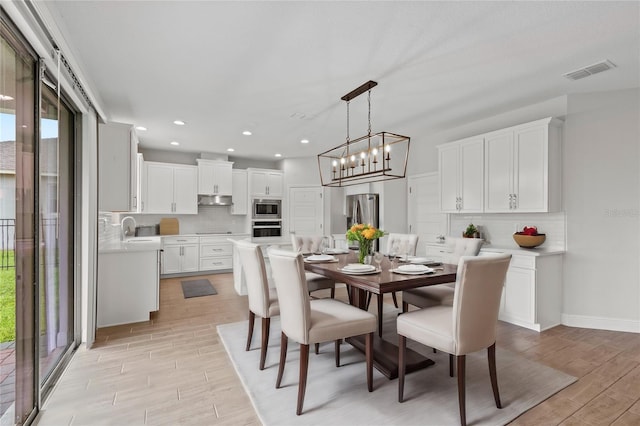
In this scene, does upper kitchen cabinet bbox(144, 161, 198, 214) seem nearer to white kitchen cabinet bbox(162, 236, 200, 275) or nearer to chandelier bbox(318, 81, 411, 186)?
white kitchen cabinet bbox(162, 236, 200, 275)

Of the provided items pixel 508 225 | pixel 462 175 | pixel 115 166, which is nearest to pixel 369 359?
pixel 508 225

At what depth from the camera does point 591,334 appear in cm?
322

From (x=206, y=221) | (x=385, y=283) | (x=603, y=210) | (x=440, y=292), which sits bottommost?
(x=440, y=292)

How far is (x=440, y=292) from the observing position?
2801mm

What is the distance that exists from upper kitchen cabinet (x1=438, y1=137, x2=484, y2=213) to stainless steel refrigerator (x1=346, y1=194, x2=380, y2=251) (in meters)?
1.51

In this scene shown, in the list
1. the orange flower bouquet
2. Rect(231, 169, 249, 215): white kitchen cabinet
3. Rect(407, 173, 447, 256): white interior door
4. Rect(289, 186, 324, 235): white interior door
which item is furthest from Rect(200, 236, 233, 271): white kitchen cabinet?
the orange flower bouquet

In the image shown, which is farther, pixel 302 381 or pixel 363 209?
pixel 363 209

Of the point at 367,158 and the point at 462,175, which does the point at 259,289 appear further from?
the point at 462,175

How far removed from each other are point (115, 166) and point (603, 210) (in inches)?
208

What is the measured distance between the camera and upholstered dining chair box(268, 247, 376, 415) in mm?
1950

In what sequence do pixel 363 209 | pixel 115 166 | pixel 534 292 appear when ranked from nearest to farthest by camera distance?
pixel 534 292, pixel 115 166, pixel 363 209

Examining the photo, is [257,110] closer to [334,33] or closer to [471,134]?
[334,33]

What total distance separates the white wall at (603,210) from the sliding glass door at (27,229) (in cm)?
474

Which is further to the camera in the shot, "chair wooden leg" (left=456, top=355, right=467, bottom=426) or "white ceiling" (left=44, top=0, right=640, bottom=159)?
"white ceiling" (left=44, top=0, right=640, bottom=159)
